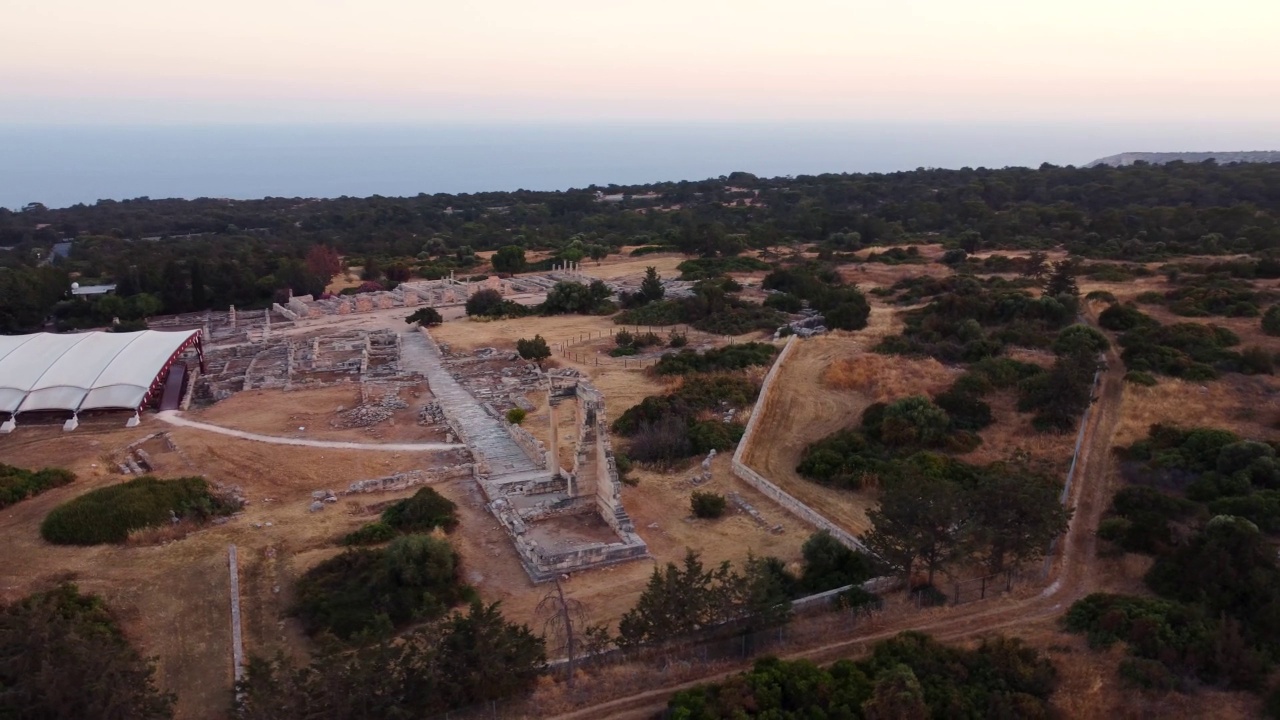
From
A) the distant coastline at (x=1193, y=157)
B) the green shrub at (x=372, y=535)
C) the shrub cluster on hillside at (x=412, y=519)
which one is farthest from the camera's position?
the distant coastline at (x=1193, y=157)

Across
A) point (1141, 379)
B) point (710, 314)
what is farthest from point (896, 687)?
point (710, 314)

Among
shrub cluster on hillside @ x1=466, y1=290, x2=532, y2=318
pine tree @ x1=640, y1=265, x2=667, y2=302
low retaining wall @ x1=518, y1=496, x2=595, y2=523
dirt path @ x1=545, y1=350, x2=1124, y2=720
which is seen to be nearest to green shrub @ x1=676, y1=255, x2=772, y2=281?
pine tree @ x1=640, y1=265, x2=667, y2=302

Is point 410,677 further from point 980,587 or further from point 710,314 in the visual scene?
point 710,314

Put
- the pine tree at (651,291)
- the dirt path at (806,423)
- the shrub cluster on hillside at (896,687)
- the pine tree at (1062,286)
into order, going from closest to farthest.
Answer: the shrub cluster on hillside at (896,687) → the dirt path at (806,423) → the pine tree at (1062,286) → the pine tree at (651,291)

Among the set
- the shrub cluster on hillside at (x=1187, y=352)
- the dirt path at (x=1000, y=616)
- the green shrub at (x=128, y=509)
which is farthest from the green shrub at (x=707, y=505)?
the shrub cluster on hillside at (x=1187, y=352)

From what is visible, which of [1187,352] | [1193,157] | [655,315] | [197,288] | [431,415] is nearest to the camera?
[431,415]

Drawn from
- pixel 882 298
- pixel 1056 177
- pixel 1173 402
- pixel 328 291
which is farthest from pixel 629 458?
pixel 1056 177

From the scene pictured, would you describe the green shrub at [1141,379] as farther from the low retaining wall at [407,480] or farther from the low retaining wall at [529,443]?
the low retaining wall at [407,480]
